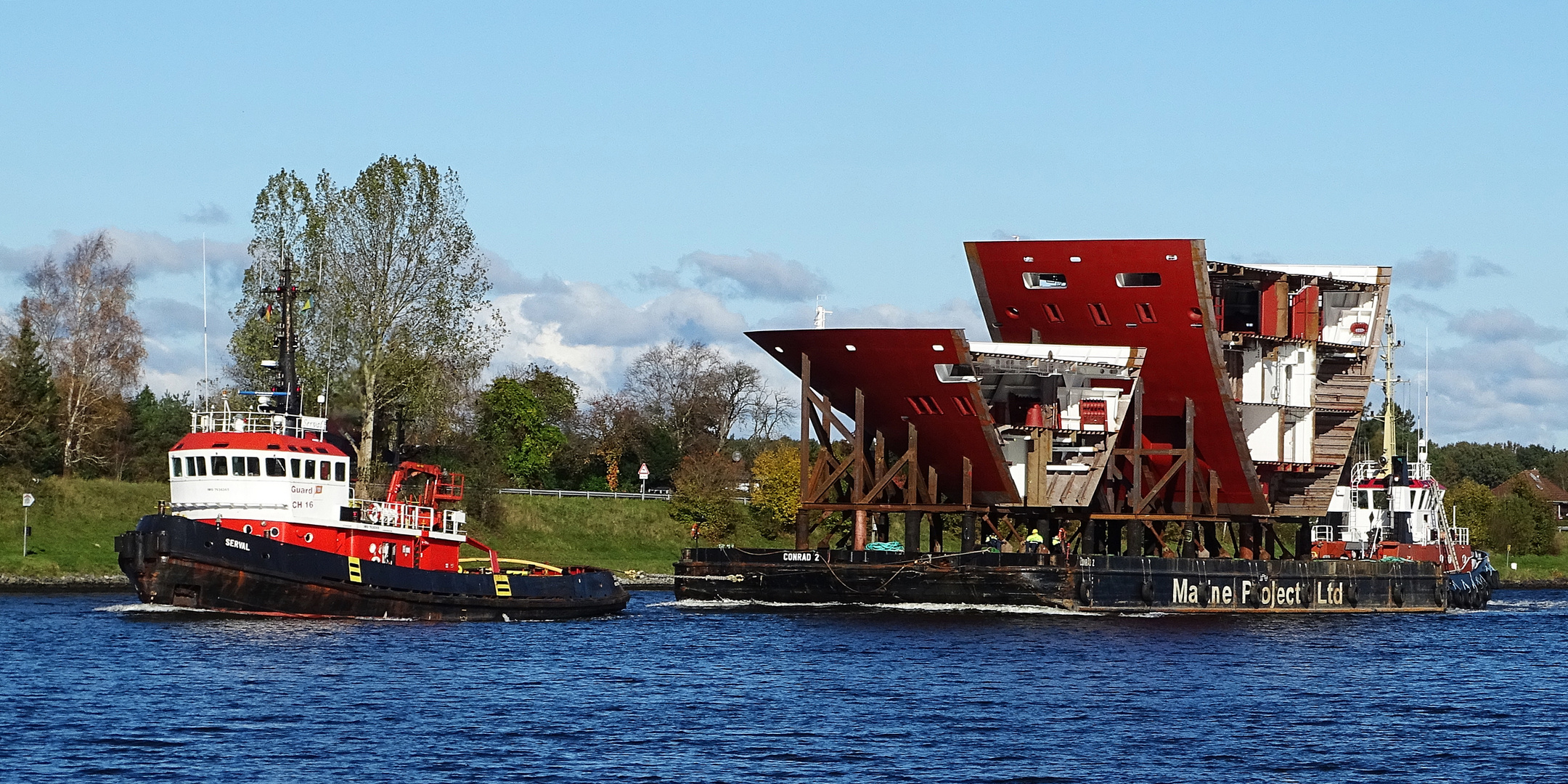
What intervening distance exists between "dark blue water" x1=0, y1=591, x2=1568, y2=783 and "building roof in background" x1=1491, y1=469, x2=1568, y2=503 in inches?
3206

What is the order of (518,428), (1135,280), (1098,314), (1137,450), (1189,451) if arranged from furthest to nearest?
(518,428) → (1189,451) → (1137,450) → (1098,314) → (1135,280)

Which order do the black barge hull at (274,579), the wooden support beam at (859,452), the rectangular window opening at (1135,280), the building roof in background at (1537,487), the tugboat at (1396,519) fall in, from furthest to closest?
the building roof in background at (1537,487), the tugboat at (1396,519), the wooden support beam at (859,452), the rectangular window opening at (1135,280), the black barge hull at (274,579)

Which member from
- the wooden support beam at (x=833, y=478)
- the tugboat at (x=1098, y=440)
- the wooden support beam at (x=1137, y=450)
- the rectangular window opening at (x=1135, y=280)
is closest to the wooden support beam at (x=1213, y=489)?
the tugboat at (x=1098, y=440)

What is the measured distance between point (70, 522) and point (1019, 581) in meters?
35.5

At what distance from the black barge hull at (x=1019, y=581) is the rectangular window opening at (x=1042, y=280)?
8.78 meters

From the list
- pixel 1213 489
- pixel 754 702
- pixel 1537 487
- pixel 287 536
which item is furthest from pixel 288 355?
pixel 1537 487

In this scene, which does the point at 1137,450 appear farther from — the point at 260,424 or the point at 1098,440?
the point at 260,424

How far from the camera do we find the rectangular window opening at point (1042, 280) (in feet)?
201

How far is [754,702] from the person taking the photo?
37.9 metres

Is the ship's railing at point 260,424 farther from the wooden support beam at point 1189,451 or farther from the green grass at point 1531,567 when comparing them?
the green grass at point 1531,567

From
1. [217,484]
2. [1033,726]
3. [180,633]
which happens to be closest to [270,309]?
[217,484]

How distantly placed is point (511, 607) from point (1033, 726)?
73.9ft

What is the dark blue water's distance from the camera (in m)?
30.3

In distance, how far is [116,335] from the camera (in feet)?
279
